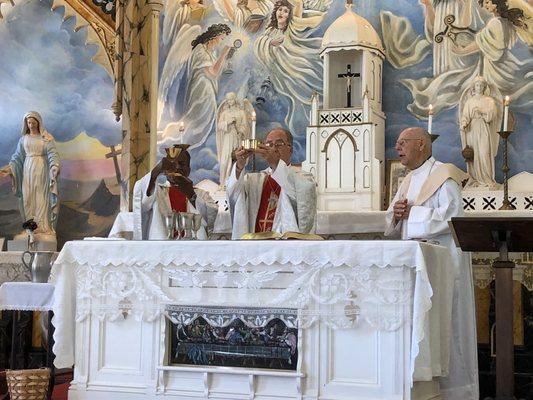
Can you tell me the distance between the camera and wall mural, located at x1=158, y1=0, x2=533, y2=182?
395 inches

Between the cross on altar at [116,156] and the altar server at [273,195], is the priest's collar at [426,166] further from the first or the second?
the cross on altar at [116,156]

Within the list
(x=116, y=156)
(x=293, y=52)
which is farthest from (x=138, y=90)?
(x=116, y=156)

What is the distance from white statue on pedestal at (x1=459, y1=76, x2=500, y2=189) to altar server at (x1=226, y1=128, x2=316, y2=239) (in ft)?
11.1

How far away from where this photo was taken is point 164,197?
7.21 m

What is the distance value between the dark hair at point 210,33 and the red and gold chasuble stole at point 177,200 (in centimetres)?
460

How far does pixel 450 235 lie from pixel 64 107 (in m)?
7.90

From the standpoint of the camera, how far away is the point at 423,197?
261 inches

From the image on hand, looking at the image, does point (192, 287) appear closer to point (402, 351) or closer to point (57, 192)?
point (402, 351)

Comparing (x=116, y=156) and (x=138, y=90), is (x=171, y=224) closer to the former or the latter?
(x=138, y=90)

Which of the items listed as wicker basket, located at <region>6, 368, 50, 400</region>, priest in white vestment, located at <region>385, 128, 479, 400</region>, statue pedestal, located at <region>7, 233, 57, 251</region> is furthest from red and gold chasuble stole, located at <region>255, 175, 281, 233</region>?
statue pedestal, located at <region>7, 233, 57, 251</region>

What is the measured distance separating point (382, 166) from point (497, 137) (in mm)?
1293

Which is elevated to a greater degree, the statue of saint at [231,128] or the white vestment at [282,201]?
the statue of saint at [231,128]

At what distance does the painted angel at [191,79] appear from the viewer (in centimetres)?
1132

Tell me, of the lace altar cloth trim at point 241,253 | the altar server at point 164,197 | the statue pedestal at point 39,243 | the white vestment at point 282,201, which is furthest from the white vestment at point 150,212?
the statue pedestal at point 39,243
